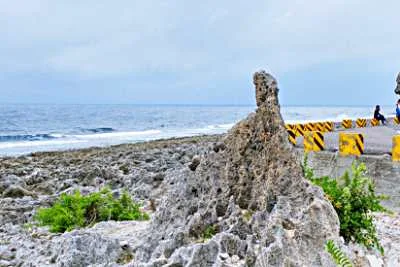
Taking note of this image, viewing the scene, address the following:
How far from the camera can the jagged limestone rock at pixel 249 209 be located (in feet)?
12.8

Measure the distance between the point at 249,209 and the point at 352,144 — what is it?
6.85m

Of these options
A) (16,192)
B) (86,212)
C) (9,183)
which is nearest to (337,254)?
(86,212)

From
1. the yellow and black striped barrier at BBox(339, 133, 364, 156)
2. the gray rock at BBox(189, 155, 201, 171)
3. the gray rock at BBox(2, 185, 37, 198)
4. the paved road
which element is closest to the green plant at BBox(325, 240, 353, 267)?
the gray rock at BBox(189, 155, 201, 171)

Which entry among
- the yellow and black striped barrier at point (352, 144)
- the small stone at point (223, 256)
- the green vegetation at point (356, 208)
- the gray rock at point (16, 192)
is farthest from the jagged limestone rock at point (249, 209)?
the gray rock at point (16, 192)

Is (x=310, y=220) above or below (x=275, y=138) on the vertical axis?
below

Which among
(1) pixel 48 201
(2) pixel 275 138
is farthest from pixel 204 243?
(1) pixel 48 201

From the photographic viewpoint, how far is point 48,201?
1100 centimetres

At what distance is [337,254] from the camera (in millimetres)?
3797

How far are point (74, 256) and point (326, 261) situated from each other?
6.85ft

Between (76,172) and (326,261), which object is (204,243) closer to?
(326,261)

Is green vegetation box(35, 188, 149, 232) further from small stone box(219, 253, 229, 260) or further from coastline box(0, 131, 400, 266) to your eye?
small stone box(219, 253, 229, 260)

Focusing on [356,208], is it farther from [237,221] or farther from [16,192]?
[16,192]

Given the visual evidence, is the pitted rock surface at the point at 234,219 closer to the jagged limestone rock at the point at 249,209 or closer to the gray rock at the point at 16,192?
the jagged limestone rock at the point at 249,209

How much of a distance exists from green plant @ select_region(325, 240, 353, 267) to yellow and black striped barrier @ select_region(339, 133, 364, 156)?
695 cm
